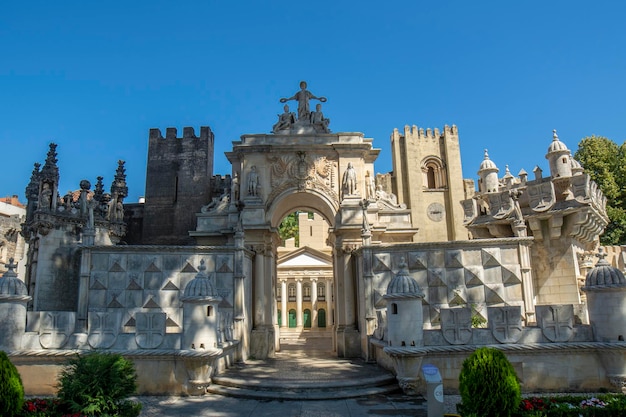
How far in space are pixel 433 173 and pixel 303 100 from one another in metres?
34.2

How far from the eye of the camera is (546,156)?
20875 mm

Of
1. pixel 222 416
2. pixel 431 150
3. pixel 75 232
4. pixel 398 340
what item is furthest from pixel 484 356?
pixel 431 150

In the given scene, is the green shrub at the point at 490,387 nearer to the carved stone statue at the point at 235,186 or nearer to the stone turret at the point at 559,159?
the stone turret at the point at 559,159

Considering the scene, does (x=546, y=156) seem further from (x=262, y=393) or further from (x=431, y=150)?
(x=431, y=150)

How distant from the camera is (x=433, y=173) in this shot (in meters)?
56.1

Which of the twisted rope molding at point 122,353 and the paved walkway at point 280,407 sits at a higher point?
the twisted rope molding at point 122,353

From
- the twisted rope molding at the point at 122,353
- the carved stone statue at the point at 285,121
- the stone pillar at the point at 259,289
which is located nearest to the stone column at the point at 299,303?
the stone pillar at the point at 259,289

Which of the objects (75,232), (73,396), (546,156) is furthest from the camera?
(75,232)

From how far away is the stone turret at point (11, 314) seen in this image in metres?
14.1

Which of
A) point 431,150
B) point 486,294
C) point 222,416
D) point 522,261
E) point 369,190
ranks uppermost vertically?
point 431,150

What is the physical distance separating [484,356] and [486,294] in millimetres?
9516

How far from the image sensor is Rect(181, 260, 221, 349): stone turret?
562 inches

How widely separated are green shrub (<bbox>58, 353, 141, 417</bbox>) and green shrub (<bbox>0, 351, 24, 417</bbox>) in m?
0.81

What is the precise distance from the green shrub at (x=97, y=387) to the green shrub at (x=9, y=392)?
2.65 ft
